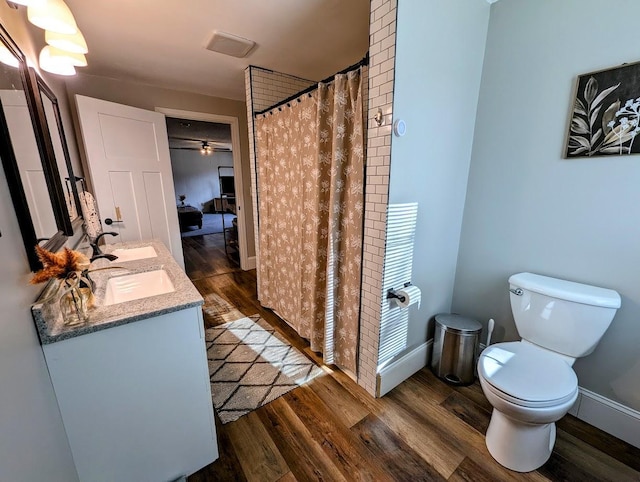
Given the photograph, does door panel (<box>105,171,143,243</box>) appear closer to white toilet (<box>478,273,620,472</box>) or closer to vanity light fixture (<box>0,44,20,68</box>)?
vanity light fixture (<box>0,44,20,68</box>)

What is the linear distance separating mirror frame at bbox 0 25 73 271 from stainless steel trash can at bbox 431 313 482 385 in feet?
6.79

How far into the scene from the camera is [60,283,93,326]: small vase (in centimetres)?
92

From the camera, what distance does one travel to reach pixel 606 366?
140 cm

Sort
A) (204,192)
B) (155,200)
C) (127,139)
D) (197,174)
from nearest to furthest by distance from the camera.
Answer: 1. (127,139)
2. (155,200)
3. (197,174)
4. (204,192)

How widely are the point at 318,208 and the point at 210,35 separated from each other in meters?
1.47

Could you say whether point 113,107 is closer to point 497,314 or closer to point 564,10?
point 564,10

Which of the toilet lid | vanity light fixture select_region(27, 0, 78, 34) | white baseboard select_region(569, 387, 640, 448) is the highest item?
vanity light fixture select_region(27, 0, 78, 34)

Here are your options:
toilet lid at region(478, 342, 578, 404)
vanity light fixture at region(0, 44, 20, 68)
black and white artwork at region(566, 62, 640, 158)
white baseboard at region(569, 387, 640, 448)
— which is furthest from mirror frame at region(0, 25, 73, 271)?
white baseboard at region(569, 387, 640, 448)

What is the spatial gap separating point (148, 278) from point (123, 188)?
1.56m

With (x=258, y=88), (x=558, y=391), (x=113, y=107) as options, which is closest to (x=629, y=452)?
(x=558, y=391)

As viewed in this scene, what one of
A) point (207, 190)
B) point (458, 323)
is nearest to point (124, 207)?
point (458, 323)

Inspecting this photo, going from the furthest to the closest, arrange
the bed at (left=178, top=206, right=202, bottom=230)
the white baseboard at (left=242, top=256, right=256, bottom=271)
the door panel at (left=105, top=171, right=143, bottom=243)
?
1. the bed at (left=178, top=206, right=202, bottom=230)
2. the white baseboard at (left=242, top=256, right=256, bottom=271)
3. the door panel at (left=105, top=171, right=143, bottom=243)

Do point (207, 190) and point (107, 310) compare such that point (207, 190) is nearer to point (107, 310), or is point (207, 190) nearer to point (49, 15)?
point (49, 15)

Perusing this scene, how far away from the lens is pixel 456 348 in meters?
1.74
